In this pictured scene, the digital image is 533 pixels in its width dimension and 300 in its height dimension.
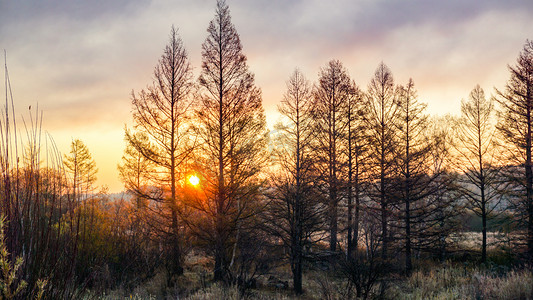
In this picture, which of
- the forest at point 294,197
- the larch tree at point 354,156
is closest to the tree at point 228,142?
the forest at point 294,197

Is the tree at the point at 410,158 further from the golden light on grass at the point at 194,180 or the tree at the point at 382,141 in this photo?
the golden light on grass at the point at 194,180

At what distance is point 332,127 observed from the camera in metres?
23.0

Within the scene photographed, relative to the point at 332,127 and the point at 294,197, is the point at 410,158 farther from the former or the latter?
the point at 294,197

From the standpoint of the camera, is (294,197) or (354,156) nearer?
(294,197)

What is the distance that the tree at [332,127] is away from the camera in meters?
21.8

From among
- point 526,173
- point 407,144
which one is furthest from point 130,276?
point 526,173

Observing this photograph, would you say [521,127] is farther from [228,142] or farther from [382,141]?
[228,142]

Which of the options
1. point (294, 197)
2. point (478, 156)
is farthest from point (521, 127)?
point (294, 197)

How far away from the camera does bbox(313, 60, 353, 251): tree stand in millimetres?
21812

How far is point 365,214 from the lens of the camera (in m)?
20.9

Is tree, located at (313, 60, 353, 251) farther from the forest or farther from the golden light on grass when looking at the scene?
the golden light on grass

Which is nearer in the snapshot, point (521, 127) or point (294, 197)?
point (294, 197)

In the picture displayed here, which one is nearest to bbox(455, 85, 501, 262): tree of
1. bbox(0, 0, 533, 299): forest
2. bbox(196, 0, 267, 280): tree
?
bbox(0, 0, 533, 299): forest

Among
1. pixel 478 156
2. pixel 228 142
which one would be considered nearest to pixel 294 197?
pixel 228 142
